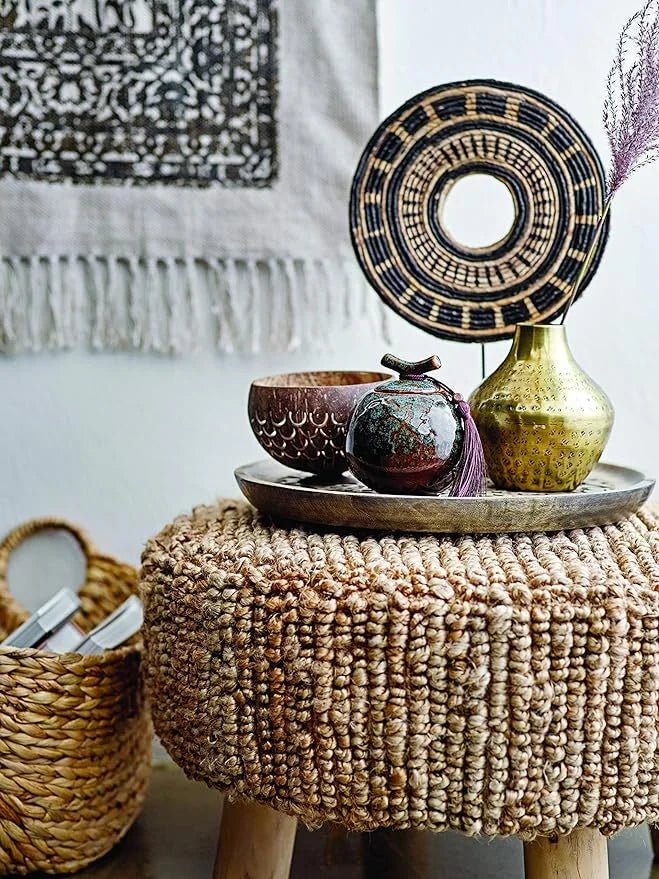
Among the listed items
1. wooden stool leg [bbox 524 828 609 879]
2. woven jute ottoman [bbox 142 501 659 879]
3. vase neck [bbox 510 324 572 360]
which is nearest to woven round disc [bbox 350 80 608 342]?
vase neck [bbox 510 324 572 360]

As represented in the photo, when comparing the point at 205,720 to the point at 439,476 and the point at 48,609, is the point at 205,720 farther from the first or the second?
the point at 48,609

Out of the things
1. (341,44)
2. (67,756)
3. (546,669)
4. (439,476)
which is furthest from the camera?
(341,44)

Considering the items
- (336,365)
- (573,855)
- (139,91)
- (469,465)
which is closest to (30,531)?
(336,365)

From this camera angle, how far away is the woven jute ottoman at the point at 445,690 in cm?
74

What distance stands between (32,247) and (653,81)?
2.58 ft

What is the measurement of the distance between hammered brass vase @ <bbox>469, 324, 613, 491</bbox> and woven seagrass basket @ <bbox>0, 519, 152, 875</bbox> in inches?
19.2

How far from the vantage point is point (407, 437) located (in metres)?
0.87

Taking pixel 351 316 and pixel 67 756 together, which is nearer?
pixel 67 756

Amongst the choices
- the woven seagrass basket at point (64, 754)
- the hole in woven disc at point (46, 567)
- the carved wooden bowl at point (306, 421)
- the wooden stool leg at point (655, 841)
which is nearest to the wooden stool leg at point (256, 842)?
the woven seagrass basket at point (64, 754)

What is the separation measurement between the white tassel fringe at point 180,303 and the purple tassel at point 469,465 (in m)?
0.44

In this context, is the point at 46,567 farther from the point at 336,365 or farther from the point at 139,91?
the point at 139,91

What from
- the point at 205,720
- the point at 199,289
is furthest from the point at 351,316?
the point at 205,720

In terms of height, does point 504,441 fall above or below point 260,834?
above

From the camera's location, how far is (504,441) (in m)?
0.95
